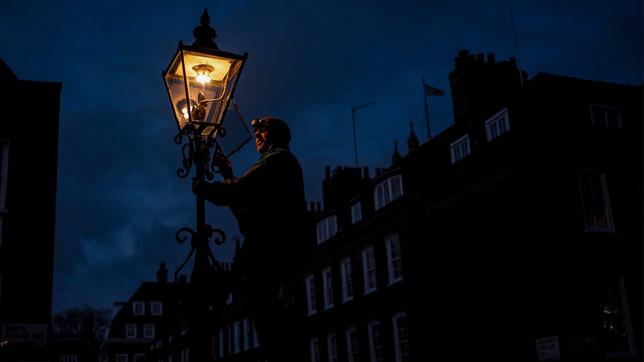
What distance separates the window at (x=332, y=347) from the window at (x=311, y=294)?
2231 millimetres

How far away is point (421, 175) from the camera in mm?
28797

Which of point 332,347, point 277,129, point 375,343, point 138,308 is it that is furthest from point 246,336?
point 277,129

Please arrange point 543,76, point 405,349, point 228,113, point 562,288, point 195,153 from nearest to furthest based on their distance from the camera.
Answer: point 195,153 < point 228,113 < point 562,288 < point 543,76 < point 405,349

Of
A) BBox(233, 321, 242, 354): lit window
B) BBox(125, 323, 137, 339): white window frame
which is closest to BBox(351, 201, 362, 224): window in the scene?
BBox(233, 321, 242, 354): lit window

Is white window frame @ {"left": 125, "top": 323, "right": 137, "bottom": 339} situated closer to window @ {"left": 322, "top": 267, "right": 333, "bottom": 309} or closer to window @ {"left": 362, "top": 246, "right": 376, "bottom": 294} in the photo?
window @ {"left": 322, "top": 267, "right": 333, "bottom": 309}

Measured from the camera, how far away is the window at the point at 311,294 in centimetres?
3680

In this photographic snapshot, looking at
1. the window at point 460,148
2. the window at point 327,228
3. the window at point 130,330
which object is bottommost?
the window at point 130,330

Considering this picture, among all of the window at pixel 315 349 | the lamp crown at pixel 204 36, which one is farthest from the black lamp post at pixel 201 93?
the window at pixel 315 349

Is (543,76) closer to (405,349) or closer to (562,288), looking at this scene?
(562,288)

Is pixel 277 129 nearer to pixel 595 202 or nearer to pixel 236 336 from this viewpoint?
pixel 595 202

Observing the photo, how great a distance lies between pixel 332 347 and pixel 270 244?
30335 millimetres

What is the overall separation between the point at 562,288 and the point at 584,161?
441cm

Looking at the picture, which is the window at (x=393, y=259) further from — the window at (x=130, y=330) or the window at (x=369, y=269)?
the window at (x=130, y=330)

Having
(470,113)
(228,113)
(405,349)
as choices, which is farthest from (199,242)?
(405,349)
